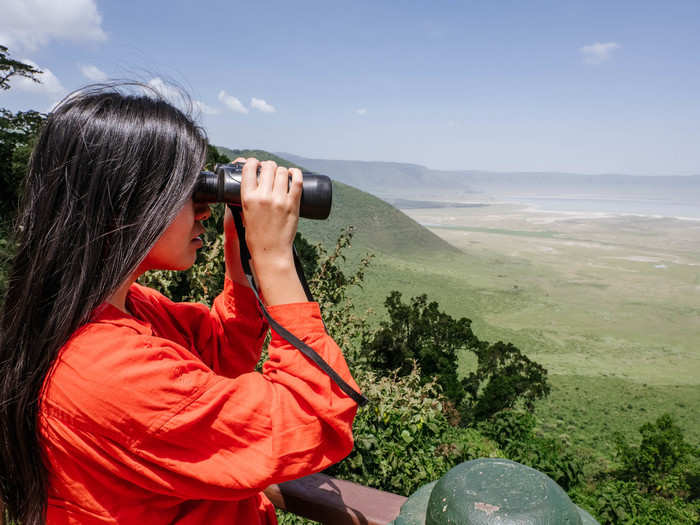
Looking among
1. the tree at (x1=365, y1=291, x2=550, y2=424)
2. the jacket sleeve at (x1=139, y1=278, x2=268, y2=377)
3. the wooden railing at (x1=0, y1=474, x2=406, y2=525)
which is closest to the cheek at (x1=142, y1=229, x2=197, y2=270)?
the jacket sleeve at (x1=139, y1=278, x2=268, y2=377)

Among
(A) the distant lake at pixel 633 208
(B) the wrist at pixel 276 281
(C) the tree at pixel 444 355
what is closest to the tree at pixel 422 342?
(C) the tree at pixel 444 355

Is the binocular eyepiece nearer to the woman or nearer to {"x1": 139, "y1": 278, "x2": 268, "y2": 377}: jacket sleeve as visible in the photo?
the woman

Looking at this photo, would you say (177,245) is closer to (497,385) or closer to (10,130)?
(497,385)

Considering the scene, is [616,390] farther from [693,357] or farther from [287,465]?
[287,465]

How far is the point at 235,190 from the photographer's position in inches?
32.7

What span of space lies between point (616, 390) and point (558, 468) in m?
13.7

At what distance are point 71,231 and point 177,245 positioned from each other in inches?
5.8

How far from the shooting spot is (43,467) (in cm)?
75

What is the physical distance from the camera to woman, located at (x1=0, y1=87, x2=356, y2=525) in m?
0.66

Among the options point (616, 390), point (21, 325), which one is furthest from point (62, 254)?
point (616, 390)

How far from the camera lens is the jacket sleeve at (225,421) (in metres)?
0.65

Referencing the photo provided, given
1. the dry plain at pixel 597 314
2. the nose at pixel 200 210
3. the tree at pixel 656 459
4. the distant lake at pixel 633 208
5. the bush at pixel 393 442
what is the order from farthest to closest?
the distant lake at pixel 633 208 → the dry plain at pixel 597 314 → the tree at pixel 656 459 → the bush at pixel 393 442 → the nose at pixel 200 210

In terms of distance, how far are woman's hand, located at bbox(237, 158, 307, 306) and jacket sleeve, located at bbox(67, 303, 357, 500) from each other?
4cm

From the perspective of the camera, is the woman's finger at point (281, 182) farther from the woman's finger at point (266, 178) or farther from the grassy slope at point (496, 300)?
the grassy slope at point (496, 300)
